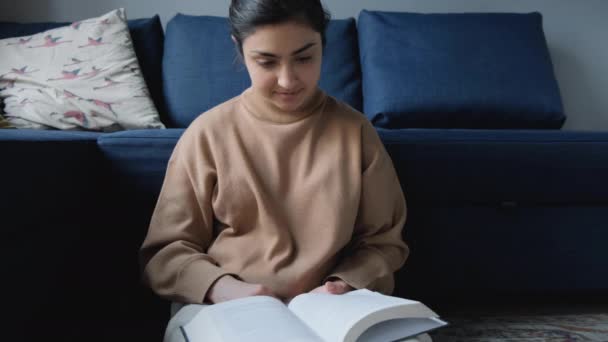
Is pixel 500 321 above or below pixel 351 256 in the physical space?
below

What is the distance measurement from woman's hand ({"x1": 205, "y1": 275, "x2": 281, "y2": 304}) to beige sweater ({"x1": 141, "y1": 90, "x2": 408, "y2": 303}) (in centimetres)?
3

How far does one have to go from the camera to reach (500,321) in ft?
3.81

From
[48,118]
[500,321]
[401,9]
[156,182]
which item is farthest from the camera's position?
[401,9]

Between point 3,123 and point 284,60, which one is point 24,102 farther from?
point 284,60

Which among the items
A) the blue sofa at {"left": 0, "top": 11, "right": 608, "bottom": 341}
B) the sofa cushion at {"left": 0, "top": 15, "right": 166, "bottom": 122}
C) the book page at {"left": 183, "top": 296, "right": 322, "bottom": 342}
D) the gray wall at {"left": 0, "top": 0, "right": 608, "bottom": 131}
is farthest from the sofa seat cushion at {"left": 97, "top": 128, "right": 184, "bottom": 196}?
the gray wall at {"left": 0, "top": 0, "right": 608, "bottom": 131}

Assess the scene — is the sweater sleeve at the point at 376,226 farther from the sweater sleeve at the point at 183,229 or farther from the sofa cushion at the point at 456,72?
the sofa cushion at the point at 456,72

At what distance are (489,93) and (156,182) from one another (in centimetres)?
107

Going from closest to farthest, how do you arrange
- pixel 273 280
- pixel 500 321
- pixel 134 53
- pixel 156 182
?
1. pixel 273 280
2. pixel 156 182
3. pixel 500 321
4. pixel 134 53

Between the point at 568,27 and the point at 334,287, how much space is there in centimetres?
173

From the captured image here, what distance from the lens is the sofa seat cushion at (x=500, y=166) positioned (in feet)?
3.65

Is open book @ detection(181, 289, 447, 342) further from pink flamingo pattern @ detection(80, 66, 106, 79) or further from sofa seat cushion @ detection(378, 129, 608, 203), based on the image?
pink flamingo pattern @ detection(80, 66, 106, 79)

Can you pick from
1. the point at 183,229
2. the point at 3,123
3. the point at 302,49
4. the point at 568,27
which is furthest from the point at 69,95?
the point at 568,27

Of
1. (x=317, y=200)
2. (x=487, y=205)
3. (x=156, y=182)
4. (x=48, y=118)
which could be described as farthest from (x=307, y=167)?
(x=48, y=118)

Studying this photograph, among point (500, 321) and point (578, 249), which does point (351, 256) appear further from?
point (578, 249)
